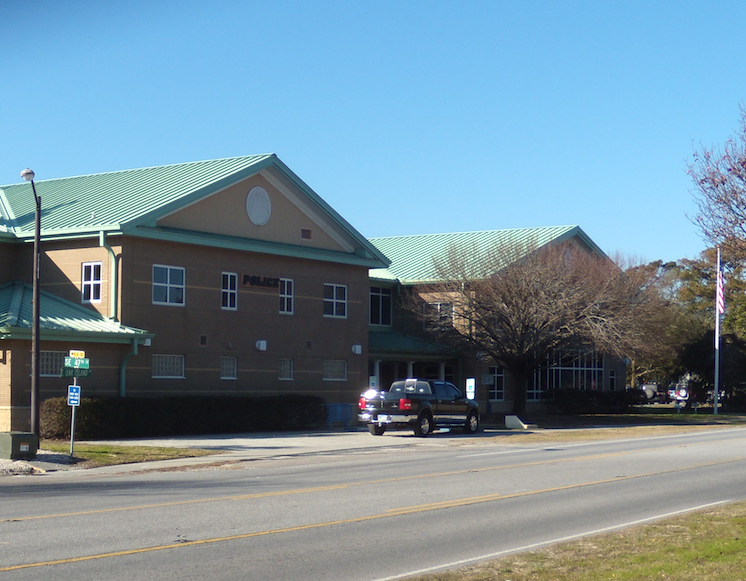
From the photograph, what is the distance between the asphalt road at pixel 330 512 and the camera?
9391mm

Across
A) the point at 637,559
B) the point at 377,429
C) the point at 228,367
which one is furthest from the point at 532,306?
the point at 637,559

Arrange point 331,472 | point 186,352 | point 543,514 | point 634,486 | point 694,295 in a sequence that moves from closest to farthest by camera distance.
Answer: point 543,514 < point 634,486 < point 331,472 < point 186,352 < point 694,295

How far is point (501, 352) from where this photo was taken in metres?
43.8

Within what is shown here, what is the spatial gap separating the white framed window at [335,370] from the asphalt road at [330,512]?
15.2 m

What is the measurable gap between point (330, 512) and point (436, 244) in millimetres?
41513

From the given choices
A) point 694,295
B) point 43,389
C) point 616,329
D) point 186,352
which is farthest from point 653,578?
point 694,295

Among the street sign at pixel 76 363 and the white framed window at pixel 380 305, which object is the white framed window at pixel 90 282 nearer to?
the street sign at pixel 76 363

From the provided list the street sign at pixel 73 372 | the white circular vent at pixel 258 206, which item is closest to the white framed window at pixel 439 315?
the white circular vent at pixel 258 206

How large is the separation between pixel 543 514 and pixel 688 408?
50328mm

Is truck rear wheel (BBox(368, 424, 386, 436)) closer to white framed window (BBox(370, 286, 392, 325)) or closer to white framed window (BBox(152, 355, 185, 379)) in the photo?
white framed window (BBox(152, 355, 185, 379))

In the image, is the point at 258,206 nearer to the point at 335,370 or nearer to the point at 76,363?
the point at 335,370

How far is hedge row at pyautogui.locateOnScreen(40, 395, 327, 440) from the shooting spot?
2742cm

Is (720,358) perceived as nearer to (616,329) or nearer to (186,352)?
(616,329)

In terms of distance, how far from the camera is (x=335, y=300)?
1528 inches
